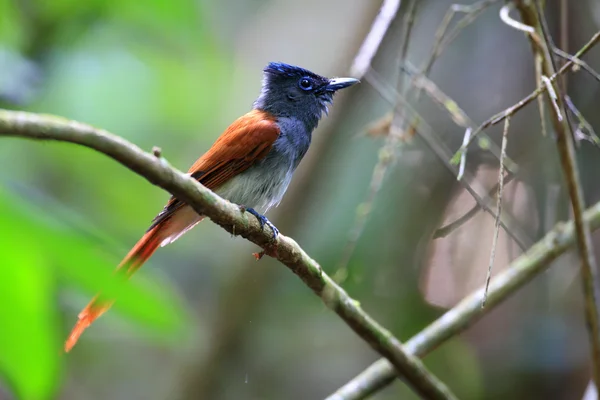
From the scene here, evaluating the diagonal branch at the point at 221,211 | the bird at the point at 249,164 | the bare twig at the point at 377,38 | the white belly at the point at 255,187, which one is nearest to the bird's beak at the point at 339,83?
the bird at the point at 249,164

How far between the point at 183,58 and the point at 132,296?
2.72 m

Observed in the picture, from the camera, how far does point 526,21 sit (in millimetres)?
2082

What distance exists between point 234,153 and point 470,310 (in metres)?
1.01

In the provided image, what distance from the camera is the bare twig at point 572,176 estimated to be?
6.20 ft

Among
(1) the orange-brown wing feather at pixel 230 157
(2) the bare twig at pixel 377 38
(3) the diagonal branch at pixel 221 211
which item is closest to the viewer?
(3) the diagonal branch at pixel 221 211

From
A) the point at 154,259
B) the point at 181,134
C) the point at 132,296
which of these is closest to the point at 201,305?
the point at 154,259

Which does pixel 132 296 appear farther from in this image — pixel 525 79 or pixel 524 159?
pixel 525 79

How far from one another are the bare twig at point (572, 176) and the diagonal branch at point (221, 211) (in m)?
0.52

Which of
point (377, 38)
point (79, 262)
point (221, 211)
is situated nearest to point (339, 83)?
point (377, 38)

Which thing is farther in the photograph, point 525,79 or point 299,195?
point 525,79

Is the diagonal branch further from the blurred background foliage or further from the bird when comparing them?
the blurred background foliage

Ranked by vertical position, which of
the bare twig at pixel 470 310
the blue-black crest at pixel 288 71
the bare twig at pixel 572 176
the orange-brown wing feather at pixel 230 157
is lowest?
the bare twig at pixel 470 310

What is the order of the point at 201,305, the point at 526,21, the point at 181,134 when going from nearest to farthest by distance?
the point at 526,21 < the point at 181,134 < the point at 201,305

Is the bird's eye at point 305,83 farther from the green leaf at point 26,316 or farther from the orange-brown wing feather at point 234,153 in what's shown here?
the green leaf at point 26,316
